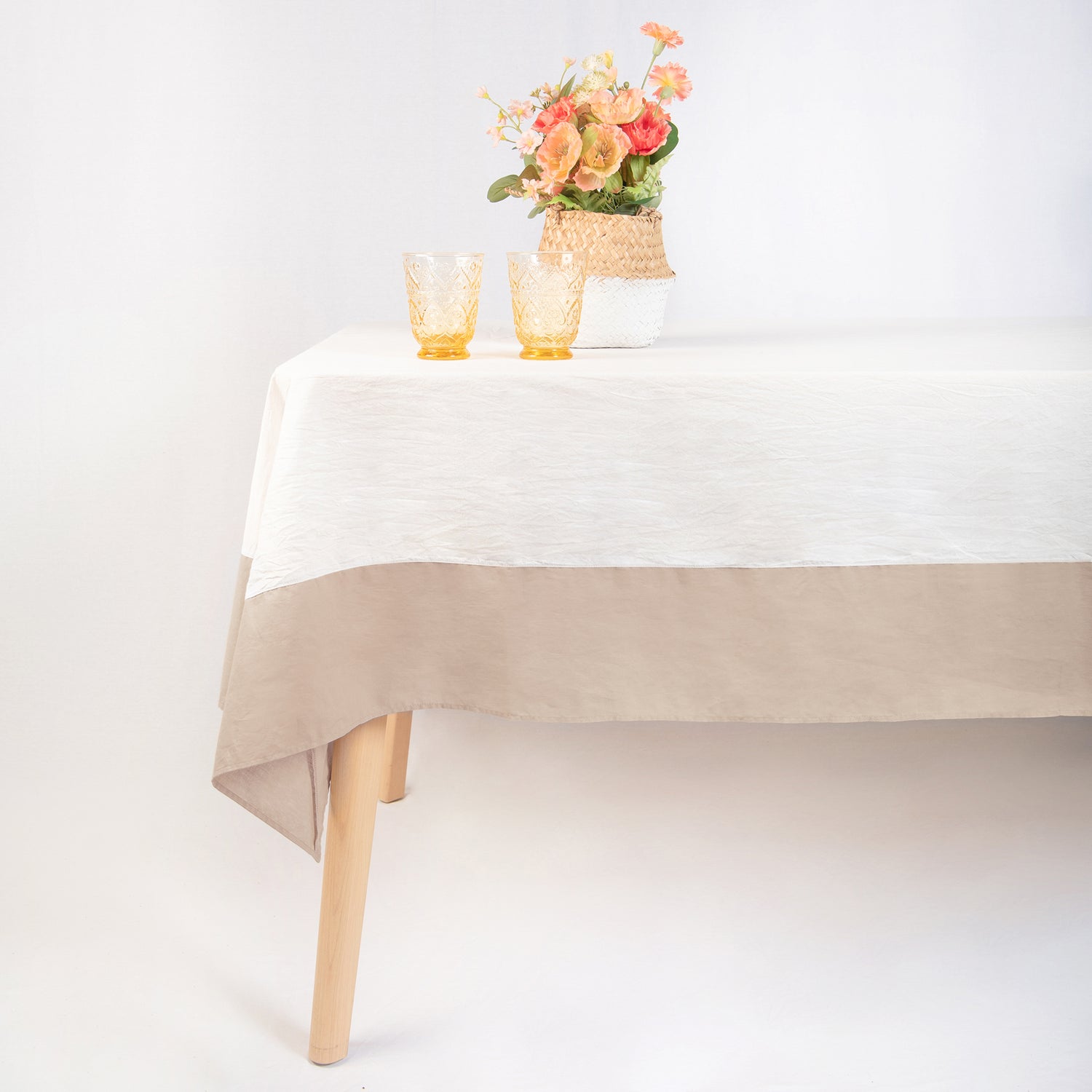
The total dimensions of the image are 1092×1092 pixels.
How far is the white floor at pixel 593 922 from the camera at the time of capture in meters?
1.01

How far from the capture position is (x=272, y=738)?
921mm

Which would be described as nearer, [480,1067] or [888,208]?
[480,1067]

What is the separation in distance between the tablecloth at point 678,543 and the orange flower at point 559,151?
0.28 meters

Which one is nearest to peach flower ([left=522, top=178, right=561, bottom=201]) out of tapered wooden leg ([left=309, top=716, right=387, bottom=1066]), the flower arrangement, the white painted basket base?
the flower arrangement

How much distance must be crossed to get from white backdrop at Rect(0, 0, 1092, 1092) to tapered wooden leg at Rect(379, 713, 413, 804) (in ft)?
1.64

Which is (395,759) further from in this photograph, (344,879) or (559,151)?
(559,151)

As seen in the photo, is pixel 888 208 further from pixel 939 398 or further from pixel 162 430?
pixel 162 430

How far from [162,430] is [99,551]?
0.26m

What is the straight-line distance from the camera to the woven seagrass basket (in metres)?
1.21

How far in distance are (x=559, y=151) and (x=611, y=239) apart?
114mm

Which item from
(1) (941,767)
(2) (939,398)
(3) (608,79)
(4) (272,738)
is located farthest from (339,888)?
(1) (941,767)

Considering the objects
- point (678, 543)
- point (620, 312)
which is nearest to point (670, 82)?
point (620, 312)

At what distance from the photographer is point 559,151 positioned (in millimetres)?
1146

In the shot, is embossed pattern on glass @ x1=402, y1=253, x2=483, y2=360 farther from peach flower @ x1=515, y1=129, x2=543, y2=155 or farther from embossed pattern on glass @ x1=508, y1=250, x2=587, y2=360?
peach flower @ x1=515, y1=129, x2=543, y2=155
